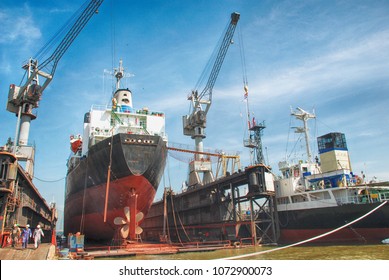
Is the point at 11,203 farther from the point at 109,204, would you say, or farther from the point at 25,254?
the point at 25,254

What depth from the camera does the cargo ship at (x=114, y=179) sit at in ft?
69.6

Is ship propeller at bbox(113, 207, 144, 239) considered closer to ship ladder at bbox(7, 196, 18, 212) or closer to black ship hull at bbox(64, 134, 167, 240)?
black ship hull at bbox(64, 134, 167, 240)

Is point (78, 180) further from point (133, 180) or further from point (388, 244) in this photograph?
point (388, 244)

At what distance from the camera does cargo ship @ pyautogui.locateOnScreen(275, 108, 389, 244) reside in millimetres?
23703

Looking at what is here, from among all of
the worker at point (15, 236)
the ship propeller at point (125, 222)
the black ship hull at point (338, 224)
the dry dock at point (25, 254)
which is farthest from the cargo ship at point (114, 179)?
the black ship hull at point (338, 224)

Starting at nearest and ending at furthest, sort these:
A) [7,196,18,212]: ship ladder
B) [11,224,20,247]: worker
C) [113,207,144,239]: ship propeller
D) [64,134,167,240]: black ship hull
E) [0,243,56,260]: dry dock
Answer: [0,243,56,260]: dry dock
[11,224,20,247]: worker
[7,196,18,212]: ship ladder
[113,207,144,239]: ship propeller
[64,134,167,240]: black ship hull

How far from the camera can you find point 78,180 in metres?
26.2

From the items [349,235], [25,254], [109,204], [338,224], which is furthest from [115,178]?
[349,235]

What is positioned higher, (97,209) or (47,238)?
(97,209)

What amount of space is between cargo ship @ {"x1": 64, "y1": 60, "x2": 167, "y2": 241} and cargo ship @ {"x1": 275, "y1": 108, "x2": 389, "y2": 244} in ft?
47.7

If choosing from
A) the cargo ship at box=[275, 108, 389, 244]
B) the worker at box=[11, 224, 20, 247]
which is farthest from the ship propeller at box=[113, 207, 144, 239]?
the cargo ship at box=[275, 108, 389, 244]

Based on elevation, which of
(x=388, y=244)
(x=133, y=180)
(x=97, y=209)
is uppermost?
(x=133, y=180)
